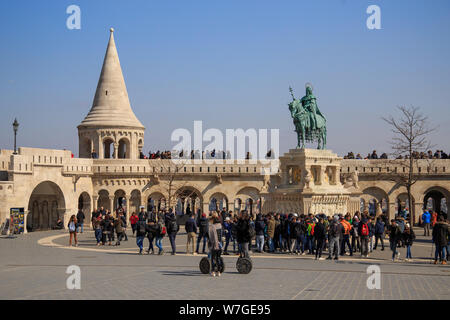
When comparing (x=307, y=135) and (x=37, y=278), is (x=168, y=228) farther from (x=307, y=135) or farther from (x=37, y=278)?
(x=307, y=135)

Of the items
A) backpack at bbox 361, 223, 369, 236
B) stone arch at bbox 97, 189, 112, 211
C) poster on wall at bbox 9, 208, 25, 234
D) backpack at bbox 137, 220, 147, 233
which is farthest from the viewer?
stone arch at bbox 97, 189, 112, 211

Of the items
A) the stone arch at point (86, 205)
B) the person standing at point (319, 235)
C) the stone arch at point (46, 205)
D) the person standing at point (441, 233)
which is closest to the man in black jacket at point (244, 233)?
the person standing at point (319, 235)

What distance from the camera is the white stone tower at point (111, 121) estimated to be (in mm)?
40031

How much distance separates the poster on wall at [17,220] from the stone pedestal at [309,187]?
12.4m

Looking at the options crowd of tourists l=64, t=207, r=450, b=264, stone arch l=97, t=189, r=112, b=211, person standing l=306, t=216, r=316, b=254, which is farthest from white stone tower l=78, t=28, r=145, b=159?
person standing l=306, t=216, r=316, b=254

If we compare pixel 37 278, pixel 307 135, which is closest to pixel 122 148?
pixel 307 135

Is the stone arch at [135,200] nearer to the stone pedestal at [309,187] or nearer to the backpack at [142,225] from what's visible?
the stone pedestal at [309,187]

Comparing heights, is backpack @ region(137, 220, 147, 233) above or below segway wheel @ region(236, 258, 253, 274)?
above

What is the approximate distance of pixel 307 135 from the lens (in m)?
28.8

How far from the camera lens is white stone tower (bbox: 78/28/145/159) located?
131ft

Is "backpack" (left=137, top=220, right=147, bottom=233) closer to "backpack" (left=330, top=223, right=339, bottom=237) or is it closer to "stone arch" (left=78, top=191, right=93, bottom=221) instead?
"backpack" (left=330, top=223, right=339, bottom=237)

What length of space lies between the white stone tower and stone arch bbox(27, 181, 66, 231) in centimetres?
504

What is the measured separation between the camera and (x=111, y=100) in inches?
1609

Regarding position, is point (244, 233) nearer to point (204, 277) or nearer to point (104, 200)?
point (204, 277)
